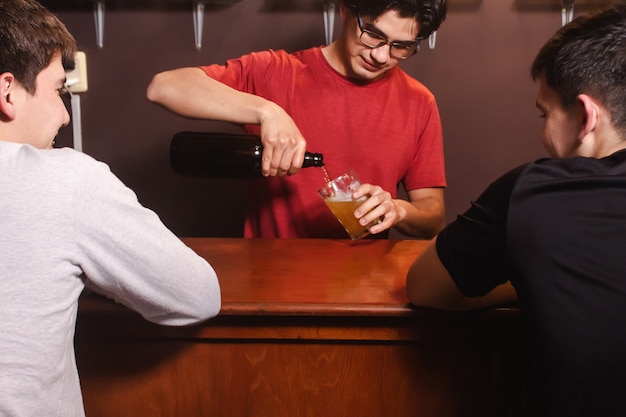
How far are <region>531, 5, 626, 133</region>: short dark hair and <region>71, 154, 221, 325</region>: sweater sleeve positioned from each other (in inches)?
24.8

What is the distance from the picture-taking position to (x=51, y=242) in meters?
0.84

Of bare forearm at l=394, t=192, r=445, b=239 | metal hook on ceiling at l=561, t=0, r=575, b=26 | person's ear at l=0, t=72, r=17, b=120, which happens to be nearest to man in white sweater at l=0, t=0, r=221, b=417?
person's ear at l=0, t=72, r=17, b=120

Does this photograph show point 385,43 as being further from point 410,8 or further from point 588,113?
point 588,113

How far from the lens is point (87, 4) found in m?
2.40

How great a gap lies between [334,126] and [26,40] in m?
1.07

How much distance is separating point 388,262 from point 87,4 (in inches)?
66.4

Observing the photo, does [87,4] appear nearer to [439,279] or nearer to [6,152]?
[6,152]

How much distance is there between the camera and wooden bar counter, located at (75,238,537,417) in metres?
1.10

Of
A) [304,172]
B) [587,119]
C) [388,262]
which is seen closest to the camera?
[587,119]

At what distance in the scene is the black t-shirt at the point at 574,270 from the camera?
84 cm

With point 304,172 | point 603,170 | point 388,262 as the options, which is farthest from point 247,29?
point 603,170

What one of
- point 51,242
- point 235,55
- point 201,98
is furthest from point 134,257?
point 235,55

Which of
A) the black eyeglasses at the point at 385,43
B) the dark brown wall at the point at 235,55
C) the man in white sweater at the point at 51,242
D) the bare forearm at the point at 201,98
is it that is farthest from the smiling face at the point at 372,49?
the man in white sweater at the point at 51,242

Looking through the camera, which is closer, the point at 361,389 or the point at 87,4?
the point at 361,389
